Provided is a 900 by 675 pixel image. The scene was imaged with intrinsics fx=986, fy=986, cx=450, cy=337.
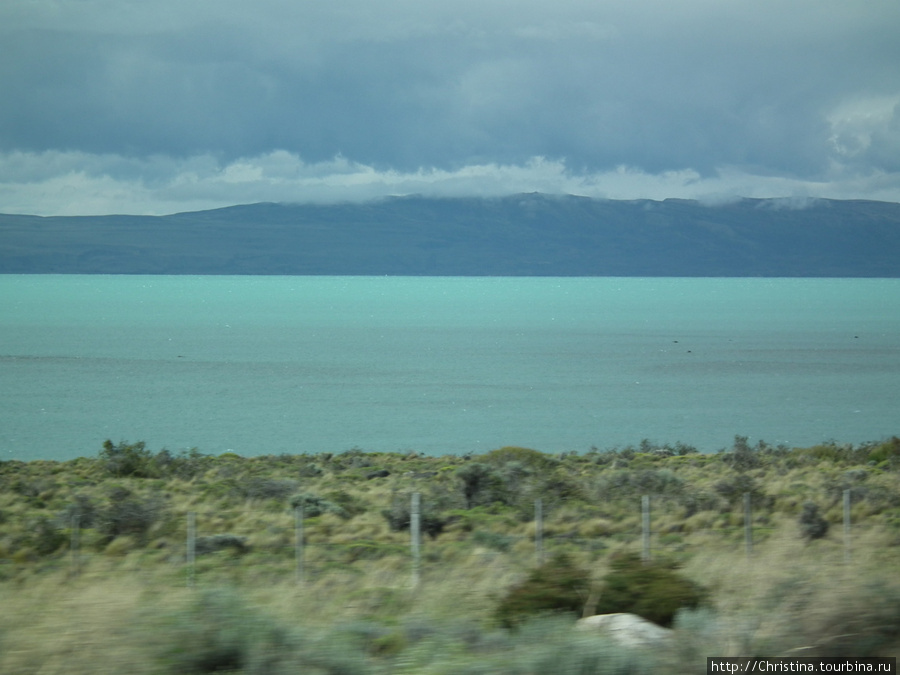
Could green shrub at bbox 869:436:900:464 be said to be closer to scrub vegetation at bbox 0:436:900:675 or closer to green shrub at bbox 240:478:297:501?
scrub vegetation at bbox 0:436:900:675

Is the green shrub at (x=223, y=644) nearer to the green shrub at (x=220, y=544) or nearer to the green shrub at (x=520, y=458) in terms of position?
→ the green shrub at (x=220, y=544)

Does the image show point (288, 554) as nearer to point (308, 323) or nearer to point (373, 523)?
point (373, 523)

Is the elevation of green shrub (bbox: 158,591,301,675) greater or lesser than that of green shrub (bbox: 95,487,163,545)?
greater

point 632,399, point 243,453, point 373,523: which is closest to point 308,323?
point 632,399

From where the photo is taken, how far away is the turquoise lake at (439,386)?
48375 millimetres

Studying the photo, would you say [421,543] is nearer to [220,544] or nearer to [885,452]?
[220,544]

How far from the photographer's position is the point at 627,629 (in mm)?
6375

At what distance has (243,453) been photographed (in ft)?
141

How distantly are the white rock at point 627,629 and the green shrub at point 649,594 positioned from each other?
17 cm

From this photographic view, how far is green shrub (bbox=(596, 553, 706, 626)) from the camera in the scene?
714cm

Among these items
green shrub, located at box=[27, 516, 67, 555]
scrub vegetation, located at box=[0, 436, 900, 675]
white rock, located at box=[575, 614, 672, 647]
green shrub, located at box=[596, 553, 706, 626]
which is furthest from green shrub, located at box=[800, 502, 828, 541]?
green shrub, located at box=[27, 516, 67, 555]

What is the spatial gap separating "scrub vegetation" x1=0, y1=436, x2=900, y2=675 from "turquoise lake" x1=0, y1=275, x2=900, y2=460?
19718 millimetres

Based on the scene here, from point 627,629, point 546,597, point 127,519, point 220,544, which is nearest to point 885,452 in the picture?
point 220,544

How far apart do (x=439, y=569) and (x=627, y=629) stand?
551 centimetres
